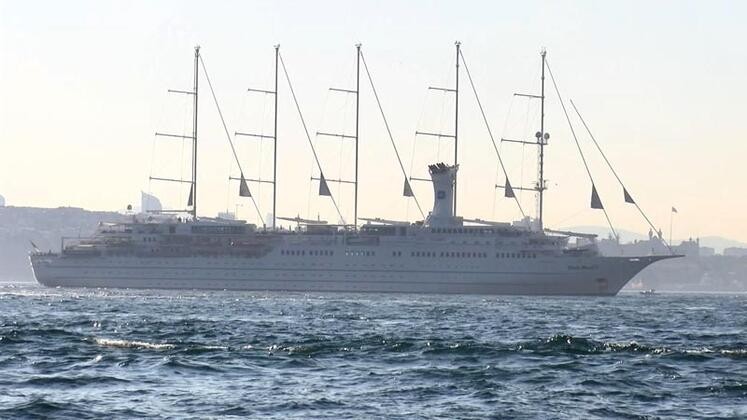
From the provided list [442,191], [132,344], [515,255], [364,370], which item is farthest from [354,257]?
[364,370]

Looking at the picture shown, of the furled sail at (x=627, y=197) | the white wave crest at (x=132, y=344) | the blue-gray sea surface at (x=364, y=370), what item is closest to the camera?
the blue-gray sea surface at (x=364, y=370)

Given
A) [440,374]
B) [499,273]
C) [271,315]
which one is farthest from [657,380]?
[499,273]

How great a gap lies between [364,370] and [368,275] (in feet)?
372

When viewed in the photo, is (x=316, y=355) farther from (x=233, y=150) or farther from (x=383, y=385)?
(x=233, y=150)

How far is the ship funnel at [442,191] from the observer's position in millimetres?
160550

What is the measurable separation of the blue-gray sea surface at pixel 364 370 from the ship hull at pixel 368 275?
81.4 m

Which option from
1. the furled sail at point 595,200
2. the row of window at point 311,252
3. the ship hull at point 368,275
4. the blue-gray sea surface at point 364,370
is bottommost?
the blue-gray sea surface at point 364,370

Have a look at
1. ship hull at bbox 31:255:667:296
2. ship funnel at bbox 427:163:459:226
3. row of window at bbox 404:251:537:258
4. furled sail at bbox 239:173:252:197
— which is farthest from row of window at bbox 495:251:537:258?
furled sail at bbox 239:173:252:197

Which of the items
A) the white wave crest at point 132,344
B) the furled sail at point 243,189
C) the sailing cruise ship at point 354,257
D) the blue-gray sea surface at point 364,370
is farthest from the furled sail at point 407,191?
the white wave crest at point 132,344

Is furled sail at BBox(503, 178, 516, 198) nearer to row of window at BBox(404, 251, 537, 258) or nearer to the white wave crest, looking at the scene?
row of window at BBox(404, 251, 537, 258)

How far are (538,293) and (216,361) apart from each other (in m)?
110

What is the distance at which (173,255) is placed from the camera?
6506 inches

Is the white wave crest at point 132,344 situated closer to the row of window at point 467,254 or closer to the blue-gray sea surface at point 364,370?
the blue-gray sea surface at point 364,370

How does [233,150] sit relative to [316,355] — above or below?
above
